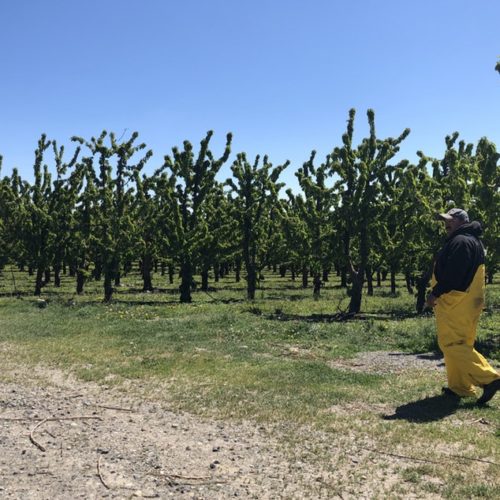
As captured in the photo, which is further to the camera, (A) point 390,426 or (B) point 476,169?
(B) point 476,169

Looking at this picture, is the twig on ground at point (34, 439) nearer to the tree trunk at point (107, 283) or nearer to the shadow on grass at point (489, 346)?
the shadow on grass at point (489, 346)

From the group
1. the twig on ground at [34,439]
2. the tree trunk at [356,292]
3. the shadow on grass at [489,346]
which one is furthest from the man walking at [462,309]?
the tree trunk at [356,292]

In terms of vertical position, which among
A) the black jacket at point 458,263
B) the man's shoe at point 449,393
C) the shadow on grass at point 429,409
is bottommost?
the shadow on grass at point 429,409

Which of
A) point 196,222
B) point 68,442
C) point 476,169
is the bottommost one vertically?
point 68,442

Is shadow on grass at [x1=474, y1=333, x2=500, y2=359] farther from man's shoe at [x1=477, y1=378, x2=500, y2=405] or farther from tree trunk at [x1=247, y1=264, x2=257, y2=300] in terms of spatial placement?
tree trunk at [x1=247, y1=264, x2=257, y2=300]

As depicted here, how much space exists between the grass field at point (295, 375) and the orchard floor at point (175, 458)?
0.44ft

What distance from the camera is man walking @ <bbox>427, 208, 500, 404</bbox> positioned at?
646 centimetres

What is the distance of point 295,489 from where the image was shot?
168 inches

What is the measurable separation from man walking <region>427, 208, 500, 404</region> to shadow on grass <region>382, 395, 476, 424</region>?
0.58 ft

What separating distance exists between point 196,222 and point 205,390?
1666cm

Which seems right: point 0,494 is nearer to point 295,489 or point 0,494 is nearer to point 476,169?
point 295,489

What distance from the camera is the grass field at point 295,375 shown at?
5.20 m

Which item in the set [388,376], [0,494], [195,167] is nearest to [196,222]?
[195,167]

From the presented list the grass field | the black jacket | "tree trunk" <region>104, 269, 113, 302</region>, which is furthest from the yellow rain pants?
"tree trunk" <region>104, 269, 113, 302</region>
